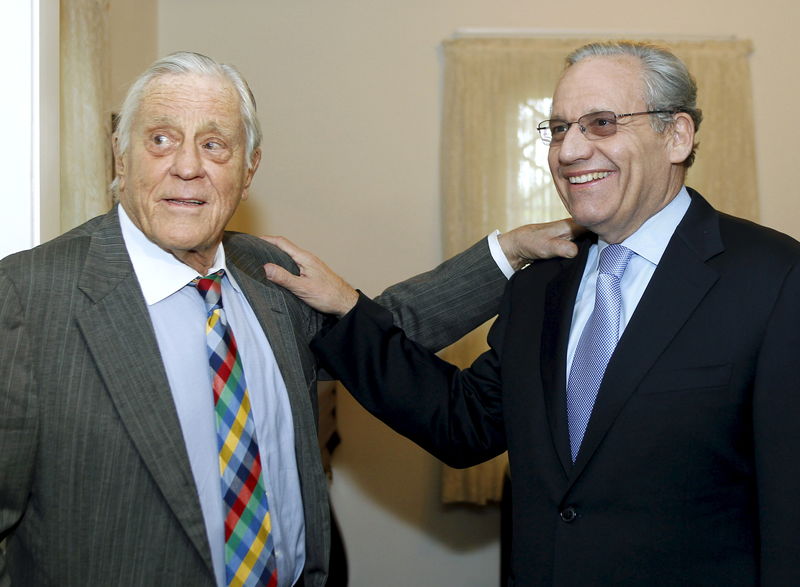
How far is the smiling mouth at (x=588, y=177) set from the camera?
5.71ft

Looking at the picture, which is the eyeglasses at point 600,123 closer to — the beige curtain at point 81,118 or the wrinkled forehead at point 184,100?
the wrinkled forehead at point 184,100

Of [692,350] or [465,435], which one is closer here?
[692,350]

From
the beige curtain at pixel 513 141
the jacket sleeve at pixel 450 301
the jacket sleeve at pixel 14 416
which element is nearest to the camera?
the jacket sleeve at pixel 14 416

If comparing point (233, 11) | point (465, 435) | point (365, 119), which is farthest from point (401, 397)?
point (233, 11)

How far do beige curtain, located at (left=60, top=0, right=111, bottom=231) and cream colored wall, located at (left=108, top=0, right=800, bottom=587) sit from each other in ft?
4.70

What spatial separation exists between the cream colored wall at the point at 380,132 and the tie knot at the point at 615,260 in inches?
97.5

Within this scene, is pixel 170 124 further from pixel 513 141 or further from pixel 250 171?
pixel 513 141

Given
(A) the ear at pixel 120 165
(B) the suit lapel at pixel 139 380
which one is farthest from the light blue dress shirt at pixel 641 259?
(A) the ear at pixel 120 165

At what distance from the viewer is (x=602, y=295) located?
172 cm

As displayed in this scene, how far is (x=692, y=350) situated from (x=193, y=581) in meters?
0.99

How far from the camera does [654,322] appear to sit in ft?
5.27

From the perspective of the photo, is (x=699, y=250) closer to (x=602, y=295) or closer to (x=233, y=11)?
(x=602, y=295)

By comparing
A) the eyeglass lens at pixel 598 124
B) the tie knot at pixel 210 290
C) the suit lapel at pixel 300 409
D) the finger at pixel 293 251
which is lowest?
the suit lapel at pixel 300 409

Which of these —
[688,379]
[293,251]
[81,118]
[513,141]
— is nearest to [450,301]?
[293,251]
